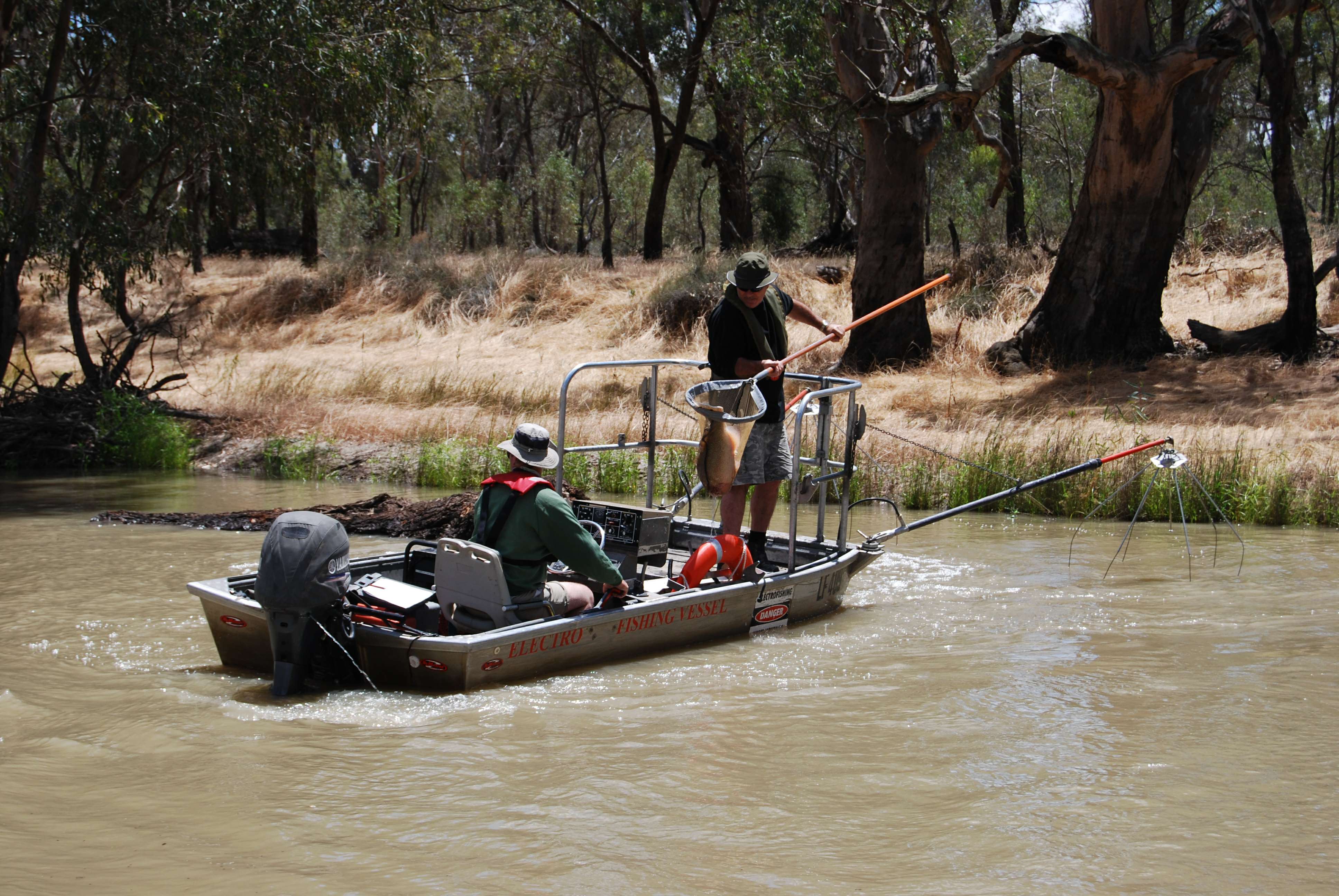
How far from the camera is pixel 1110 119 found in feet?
55.8

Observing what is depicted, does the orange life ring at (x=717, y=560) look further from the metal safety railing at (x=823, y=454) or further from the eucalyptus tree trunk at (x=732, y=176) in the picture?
the eucalyptus tree trunk at (x=732, y=176)

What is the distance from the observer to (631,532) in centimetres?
820

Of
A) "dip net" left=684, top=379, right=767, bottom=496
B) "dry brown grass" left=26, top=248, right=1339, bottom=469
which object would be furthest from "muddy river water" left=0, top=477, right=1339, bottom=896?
"dry brown grass" left=26, top=248, right=1339, bottom=469

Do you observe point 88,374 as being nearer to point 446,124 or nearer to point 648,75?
point 648,75

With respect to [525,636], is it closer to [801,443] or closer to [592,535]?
[592,535]

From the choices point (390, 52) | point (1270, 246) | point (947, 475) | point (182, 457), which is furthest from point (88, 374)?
point (1270, 246)

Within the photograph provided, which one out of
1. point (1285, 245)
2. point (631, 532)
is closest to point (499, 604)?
point (631, 532)

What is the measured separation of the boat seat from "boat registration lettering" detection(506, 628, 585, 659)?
145 millimetres

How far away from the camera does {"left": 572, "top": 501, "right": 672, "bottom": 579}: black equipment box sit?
821 centimetres

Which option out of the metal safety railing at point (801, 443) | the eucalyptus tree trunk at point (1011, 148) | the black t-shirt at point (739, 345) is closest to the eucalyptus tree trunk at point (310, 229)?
the metal safety railing at point (801, 443)

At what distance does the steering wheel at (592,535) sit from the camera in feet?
25.6

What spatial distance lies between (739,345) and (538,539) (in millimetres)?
2324

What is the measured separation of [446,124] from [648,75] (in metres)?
19.3

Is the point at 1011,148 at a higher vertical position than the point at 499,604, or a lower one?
higher
